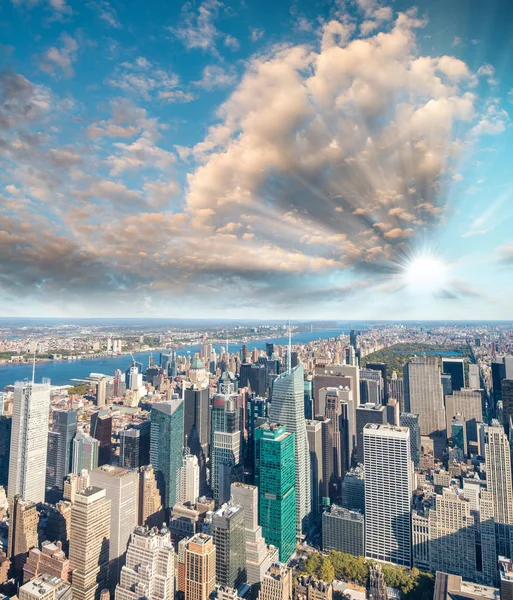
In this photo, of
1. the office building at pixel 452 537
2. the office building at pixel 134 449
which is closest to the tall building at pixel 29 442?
the office building at pixel 134 449

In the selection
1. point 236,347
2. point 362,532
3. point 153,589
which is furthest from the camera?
point 236,347

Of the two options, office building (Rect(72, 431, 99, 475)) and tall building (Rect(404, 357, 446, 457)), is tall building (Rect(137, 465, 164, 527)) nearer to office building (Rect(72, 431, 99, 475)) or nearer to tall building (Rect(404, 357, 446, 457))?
office building (Rect(72, 431, 99, 475))

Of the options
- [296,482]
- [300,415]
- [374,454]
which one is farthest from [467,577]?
[300,415]

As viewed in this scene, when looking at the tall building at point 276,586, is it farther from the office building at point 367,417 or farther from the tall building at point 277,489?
the office building at point 367,417

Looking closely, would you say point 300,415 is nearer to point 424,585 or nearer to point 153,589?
point 424,585

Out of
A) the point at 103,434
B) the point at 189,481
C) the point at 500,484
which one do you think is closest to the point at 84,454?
the point at 103,434

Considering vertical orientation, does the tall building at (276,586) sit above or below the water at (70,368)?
below

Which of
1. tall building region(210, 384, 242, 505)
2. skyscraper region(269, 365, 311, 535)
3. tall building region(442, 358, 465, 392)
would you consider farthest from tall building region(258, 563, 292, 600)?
tall building region(442, 358, 465, 392)
